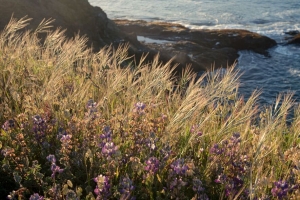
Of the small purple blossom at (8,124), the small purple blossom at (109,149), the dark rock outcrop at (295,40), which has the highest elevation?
the small purple blossom at (8,124)

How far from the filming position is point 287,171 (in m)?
2.70

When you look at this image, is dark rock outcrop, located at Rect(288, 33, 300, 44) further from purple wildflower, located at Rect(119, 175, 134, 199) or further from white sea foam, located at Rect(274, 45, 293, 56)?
purple wildflower, located at Rect(119, 175, 134, 199)

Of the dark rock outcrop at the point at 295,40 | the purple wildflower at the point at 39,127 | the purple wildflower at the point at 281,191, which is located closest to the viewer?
the purple wildflower at the point at 281,191

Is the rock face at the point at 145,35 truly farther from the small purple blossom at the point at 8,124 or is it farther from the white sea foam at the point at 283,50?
the small purple blossom at the point at 8,124

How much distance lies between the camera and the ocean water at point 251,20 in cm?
1588

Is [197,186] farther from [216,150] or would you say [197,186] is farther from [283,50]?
[283,50]

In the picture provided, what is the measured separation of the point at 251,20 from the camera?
30234mm

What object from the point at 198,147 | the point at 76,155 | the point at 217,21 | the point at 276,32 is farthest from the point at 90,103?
the point at 217,21

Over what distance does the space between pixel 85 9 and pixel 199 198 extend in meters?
12.8

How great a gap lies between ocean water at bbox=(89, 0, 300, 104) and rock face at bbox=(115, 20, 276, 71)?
2.78ft

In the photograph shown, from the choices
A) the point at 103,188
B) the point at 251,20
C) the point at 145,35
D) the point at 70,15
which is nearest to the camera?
the point at 103,188

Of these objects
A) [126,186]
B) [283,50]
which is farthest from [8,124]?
[283,50]

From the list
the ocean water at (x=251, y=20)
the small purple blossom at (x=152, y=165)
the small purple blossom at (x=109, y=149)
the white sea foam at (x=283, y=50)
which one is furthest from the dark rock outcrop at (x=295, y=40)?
the small purple blossom at (x=109, y=149)

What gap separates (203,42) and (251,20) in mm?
10212
